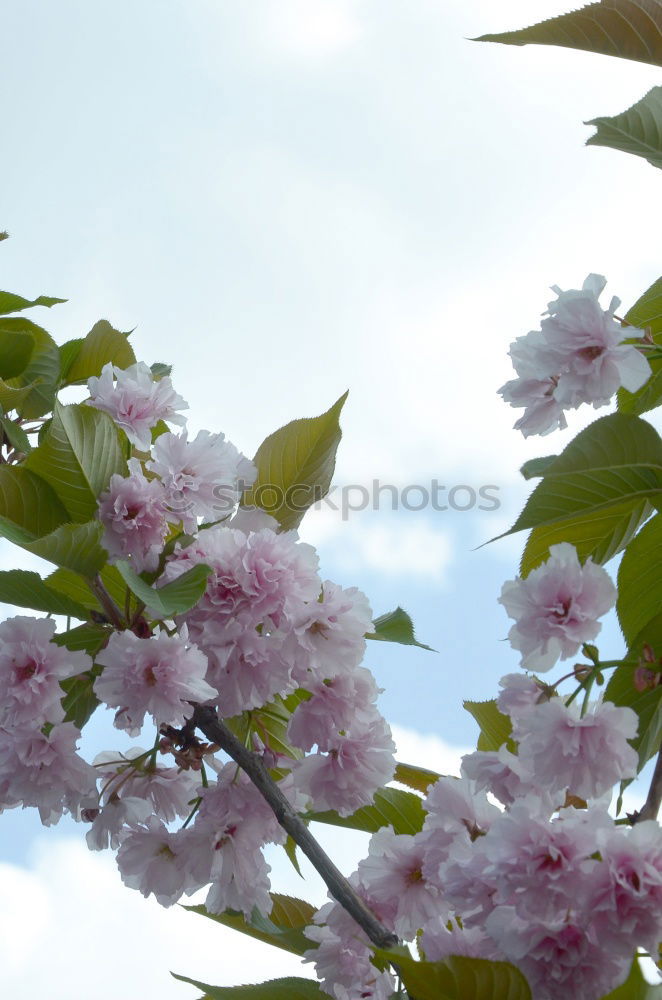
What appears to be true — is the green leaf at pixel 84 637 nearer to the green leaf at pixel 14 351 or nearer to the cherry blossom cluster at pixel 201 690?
the cherry blossom cluster at pixel 201 690

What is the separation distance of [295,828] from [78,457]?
0.56m

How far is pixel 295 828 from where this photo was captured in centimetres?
111

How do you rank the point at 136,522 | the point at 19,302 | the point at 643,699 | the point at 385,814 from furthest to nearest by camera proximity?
the point at 19,302
the point at 385,814
the point at 136,522
the point at 643,699

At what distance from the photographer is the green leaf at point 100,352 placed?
1.81 m

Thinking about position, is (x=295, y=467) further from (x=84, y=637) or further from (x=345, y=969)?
(x=345, y=969)

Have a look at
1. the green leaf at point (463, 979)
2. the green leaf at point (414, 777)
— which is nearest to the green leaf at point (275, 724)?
the green leaf at point (414, 777)

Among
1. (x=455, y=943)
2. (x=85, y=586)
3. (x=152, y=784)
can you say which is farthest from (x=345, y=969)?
(x=85, y=586)

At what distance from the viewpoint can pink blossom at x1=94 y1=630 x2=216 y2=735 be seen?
114cm

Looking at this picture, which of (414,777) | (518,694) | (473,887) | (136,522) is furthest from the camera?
(414,777)

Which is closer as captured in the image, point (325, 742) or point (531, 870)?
point (531, 870)

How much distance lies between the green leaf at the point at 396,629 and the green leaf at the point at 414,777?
238 mm

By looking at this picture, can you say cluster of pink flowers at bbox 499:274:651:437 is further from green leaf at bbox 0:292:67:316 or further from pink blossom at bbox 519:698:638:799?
green leaf at bbox 0:292:67:316

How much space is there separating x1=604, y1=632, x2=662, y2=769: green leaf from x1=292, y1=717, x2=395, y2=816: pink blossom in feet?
0.96

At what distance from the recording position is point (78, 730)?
1.24 meters
